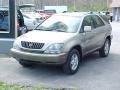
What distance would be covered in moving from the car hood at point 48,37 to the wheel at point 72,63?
1.45ft

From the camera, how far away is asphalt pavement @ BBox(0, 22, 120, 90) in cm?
783

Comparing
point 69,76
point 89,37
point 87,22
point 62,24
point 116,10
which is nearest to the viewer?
point 69,76

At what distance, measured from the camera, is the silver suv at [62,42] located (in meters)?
8.27

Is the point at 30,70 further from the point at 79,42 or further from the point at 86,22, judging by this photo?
the point at 86,22

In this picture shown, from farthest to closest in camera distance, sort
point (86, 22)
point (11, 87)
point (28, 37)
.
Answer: point (86, 22), point (28, 37), point (11, 87)

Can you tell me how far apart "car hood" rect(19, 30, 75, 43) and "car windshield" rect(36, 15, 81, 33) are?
34cm

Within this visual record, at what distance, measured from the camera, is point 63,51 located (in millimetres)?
8273

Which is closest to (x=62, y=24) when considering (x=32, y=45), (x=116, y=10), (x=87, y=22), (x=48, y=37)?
(x=87, y=22)

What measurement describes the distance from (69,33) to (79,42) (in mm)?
388

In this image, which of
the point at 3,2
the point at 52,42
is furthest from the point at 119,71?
the point at 3,2

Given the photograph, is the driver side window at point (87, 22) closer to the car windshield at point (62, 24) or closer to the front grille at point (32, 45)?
the car windshield at point (62, 24)

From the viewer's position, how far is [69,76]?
28.2 feet

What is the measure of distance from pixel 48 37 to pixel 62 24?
1.15m

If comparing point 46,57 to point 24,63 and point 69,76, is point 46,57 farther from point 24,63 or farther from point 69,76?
point 24,63
